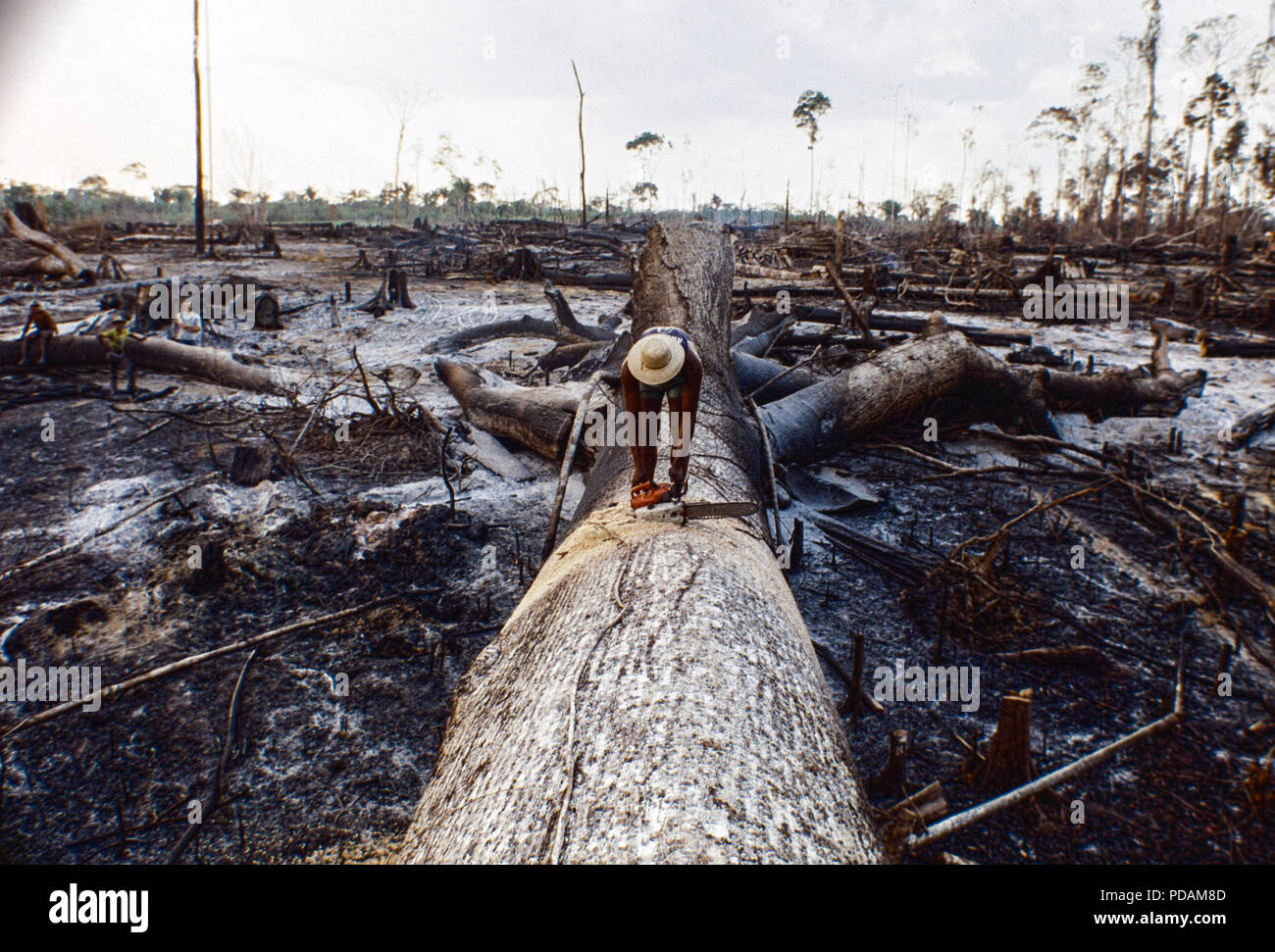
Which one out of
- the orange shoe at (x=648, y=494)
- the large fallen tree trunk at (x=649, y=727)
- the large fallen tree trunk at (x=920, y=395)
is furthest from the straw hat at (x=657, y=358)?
the large fallen tree trunk at (x=920, y=395)

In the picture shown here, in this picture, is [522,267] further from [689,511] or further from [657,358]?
[689,511]

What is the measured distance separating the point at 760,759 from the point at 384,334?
9.58 m

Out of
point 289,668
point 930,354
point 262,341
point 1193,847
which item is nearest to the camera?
point 1193,847

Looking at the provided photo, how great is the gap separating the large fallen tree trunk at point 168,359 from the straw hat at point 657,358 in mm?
5913

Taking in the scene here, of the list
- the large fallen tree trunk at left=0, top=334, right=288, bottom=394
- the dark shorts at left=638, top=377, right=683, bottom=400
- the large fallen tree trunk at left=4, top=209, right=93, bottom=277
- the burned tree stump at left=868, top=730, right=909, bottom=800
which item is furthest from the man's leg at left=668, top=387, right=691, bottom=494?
the large fallen tree trunk at left=4, top=209, right=93, bottom=277

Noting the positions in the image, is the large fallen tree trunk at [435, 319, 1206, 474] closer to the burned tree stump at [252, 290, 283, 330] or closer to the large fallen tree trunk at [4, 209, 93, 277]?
the burned tree stump at [252, 290, 283, 330]

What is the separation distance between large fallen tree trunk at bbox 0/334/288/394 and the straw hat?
591 centimetres

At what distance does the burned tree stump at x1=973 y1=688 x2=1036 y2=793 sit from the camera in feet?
7.09

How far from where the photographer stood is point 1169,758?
8.24 feet

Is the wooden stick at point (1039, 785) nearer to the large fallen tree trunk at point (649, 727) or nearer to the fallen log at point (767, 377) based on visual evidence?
the large fallen tree trunk at point (649, 727)

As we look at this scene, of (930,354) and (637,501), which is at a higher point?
(930,354)
